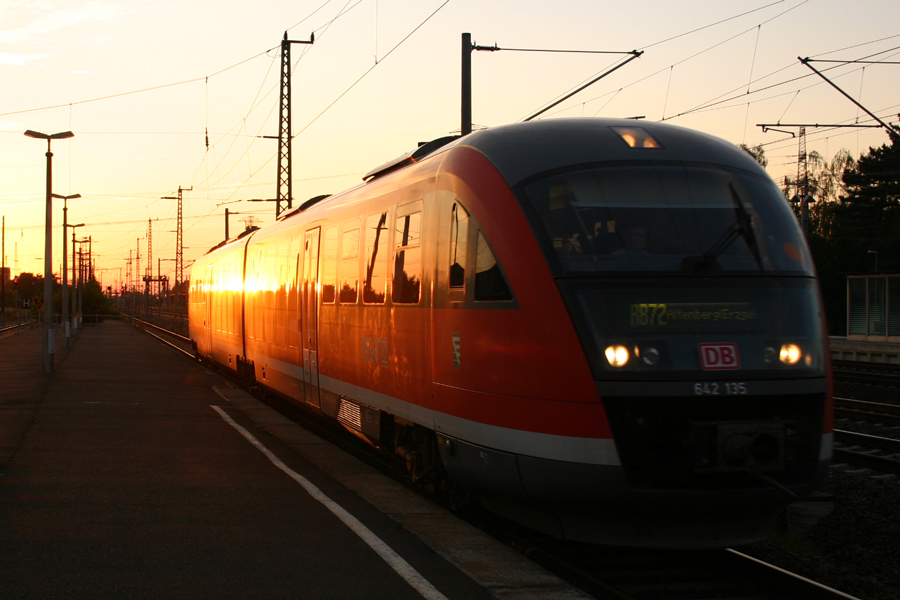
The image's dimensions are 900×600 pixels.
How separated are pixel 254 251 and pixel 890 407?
10835mm

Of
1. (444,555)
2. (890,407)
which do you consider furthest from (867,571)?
(890,407)

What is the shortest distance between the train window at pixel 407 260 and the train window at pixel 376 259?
0.35 meters

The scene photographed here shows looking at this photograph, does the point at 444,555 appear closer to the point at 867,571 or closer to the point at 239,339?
the point at 867,571

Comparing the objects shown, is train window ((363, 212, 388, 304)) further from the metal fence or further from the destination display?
the metal fence

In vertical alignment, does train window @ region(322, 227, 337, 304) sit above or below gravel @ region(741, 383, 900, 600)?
above

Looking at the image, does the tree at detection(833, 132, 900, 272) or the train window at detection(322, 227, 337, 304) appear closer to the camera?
the train window at detection(322, 227, 337, 304)

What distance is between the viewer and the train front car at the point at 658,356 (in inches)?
220

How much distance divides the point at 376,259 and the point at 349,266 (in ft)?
3.42

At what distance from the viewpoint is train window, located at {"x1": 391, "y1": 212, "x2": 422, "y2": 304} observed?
7.68 m

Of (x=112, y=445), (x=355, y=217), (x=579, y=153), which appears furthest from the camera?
(x=112, y=445)

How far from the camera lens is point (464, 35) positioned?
53.7 feet

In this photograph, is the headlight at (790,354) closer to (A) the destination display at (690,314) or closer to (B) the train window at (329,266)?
(A) the destination display at (690,314)

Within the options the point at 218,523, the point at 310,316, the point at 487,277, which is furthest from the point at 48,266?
the point at 487,277

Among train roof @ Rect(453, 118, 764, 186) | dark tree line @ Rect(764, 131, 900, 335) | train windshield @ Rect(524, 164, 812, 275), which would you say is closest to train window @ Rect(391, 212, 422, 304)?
train roof @ Rect(453, 118, 764, 186)
